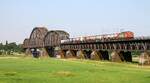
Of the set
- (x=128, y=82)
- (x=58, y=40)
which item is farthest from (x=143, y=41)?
(x=58, y=40)

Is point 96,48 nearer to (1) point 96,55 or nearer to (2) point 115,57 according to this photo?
(1) point 96,55

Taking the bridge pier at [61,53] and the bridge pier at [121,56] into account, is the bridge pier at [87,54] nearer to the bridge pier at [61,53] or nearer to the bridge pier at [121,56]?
the bridge pier at [61,53]

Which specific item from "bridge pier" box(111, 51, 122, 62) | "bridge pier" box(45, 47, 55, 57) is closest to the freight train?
"bridge pier" box(111, 51, 122, 62)

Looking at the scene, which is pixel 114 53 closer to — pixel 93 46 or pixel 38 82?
pixel 93 46

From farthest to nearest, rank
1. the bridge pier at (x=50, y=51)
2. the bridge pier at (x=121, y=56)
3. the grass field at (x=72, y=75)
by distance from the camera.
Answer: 1. the bridge pier at (x=50, y=51)
2. the bridge pier at (x=121, y=56)
3. the grass field at (x=72, y=75)

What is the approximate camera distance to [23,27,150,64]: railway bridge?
3498 inches

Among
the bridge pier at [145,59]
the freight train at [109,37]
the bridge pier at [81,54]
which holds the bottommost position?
the bridge pier at [145,59]

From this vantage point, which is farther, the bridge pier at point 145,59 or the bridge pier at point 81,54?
the bridge pier at point 81,54

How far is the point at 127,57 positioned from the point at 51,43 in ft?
253

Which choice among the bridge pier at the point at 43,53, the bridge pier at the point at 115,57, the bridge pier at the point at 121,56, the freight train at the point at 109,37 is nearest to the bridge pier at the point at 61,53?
the freight train at the point at 109,37

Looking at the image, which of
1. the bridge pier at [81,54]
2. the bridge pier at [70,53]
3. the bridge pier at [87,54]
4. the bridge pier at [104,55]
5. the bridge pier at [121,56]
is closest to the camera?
the bridge pier at [121,56]

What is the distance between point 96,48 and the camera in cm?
11569

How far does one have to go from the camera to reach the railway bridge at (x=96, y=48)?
88856mm

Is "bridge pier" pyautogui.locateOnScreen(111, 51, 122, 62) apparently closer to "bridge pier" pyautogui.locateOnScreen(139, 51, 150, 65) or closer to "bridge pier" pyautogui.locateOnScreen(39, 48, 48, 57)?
"bridge pier" pyautogui.locateOnScreen(139, 51, 150, 65)
